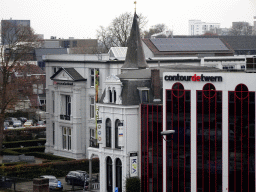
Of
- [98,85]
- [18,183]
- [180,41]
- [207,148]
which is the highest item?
[180,41]

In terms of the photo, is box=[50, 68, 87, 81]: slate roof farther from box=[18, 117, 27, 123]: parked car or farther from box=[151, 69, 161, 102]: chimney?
box=[18, 117, 27, 123]: parked car

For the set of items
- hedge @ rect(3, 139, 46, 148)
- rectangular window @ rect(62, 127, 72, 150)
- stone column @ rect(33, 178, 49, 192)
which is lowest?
stone column @ rect(33, 178, 49, 192)

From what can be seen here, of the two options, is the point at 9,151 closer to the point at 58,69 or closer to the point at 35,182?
the point at 58,69

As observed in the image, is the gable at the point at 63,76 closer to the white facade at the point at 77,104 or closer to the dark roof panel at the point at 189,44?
the white facade at the point at 77,104

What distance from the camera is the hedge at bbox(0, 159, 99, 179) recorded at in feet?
241

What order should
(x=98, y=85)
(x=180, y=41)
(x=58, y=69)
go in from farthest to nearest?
(x=180, y=41), (x=58, y=69), (x=98, y=85)

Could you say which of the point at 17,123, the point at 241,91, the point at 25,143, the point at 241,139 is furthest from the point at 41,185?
the point at 17,123

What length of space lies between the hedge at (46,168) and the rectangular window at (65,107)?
796 cm

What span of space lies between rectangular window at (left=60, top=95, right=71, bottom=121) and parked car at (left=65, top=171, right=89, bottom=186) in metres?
12.7

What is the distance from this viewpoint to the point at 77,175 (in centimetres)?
7088

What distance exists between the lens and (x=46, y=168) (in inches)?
2955

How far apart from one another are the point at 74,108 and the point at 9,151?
11.4 meters

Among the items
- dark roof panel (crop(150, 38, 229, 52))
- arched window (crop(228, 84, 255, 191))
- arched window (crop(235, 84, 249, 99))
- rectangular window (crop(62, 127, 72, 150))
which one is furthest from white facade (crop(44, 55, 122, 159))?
arched window (crop(235, 84, 249, 99))

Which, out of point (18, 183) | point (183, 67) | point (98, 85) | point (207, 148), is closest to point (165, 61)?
point (98, 85)
